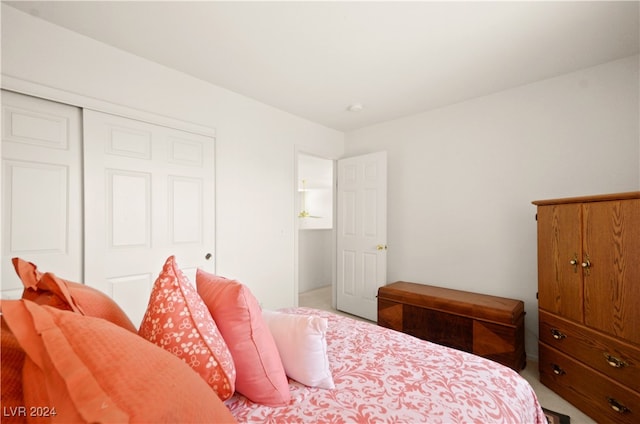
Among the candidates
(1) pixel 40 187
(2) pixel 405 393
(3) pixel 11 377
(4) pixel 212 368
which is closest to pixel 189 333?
(4) pixel 212 368

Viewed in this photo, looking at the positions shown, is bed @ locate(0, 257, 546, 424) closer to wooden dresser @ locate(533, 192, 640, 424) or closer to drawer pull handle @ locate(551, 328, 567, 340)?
wooden dresser @ locate(533, 192, 640, 424)

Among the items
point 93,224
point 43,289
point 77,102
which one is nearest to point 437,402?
point 43,289

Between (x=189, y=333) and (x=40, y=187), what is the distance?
1.71m

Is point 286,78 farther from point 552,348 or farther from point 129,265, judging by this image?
point 552,348

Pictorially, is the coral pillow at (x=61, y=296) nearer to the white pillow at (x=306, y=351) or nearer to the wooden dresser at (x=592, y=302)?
the white pillow at (x=306, y=351)

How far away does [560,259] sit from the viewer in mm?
1992

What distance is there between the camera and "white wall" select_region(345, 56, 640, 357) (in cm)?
223

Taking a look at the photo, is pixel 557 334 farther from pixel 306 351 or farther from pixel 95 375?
pixel 95 375

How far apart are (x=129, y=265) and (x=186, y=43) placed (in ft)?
5.59

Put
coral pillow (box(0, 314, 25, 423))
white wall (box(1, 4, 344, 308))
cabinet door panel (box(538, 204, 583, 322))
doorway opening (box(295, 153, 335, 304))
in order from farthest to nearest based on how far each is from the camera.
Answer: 1. doorway opening (box(295, 153, 335, 304))
2. cabinet door panel (box(538, 204, 583, 322))
3. white wall (box(1, 4, 344, 308))
4. coral pillow (box(0, 314, 25, 423))

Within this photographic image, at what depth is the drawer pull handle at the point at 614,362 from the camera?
1.60 metres

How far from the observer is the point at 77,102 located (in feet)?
6.11

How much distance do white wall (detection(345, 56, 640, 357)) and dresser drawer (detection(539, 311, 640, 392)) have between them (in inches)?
21.8

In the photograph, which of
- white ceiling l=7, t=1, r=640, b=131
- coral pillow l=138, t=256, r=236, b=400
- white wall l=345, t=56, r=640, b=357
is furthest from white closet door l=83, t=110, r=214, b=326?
white wall l=345, t=56, r=640, b=357
